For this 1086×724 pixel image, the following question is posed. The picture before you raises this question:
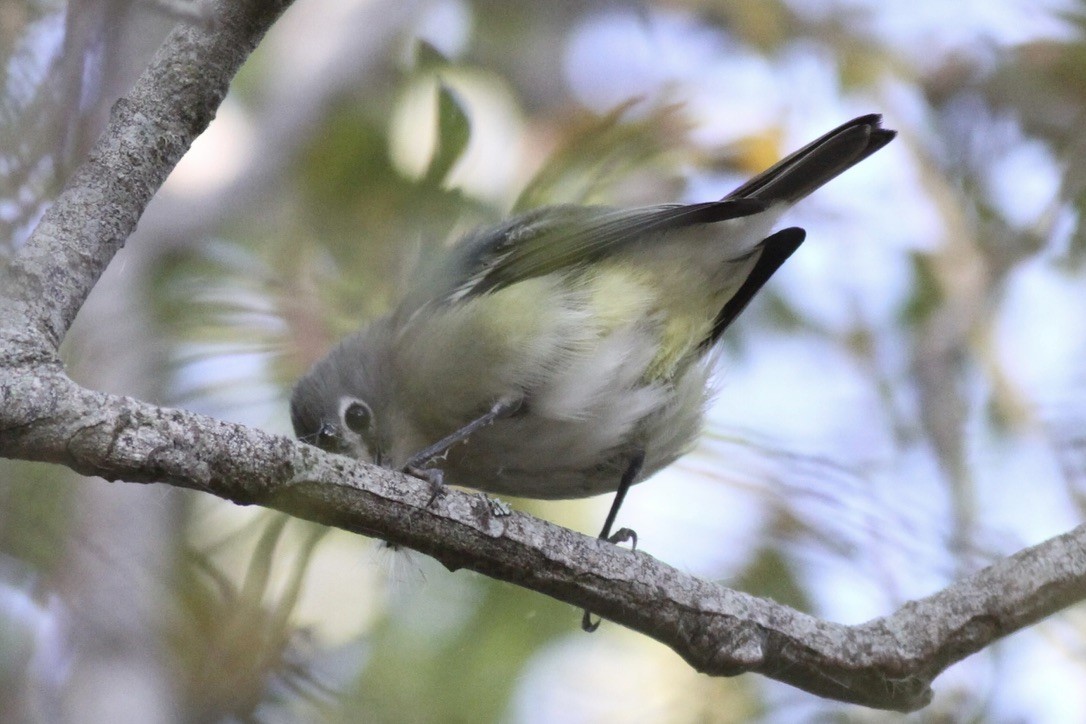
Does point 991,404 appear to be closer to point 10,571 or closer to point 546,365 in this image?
point 546,365

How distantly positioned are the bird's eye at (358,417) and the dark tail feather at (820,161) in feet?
4.83

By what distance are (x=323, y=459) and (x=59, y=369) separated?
534mm

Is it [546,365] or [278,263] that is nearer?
[546,365]

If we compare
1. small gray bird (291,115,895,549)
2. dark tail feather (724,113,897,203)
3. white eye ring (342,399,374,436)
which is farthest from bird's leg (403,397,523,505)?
dark tail feather (724,113,897,203)

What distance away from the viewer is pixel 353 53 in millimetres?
7121

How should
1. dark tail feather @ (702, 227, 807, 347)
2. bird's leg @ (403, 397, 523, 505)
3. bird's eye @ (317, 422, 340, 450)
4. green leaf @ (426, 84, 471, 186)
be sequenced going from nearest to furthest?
1. bird's leg @ (403, 397, 523, 505)
2. green leaf @ (426, 84, 471, 186)
3. bird's eye @ (317, 422, 340, 450)
4. dark tail feather @ (702, 227, 807, 347)

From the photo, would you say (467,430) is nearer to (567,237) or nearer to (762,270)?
(567,237)

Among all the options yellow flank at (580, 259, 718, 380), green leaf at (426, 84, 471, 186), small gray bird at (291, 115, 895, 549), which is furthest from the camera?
yellow flank at (580, 259, 718, 380)

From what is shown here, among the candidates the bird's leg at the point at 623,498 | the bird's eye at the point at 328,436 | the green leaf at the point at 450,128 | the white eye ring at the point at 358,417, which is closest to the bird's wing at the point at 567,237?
the green leaf at the point at 450,128

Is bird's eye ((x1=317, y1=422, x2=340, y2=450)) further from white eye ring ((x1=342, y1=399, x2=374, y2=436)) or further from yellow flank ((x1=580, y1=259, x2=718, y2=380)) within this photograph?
yellow flank ((x1=580, y1=259, x2=718, y2=380))

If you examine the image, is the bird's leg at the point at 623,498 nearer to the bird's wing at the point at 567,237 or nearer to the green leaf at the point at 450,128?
the bird's wing at the point at 567,237

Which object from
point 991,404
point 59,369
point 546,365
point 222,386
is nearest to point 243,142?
point 222,386

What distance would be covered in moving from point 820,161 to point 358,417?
5.87 feet

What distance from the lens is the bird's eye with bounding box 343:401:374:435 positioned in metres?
3.75
